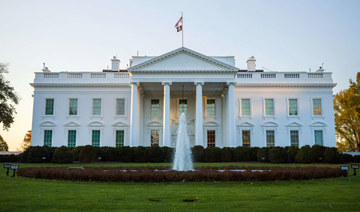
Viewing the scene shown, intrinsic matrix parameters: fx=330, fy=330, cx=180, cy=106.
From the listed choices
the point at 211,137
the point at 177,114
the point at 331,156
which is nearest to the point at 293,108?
the point at 211,137

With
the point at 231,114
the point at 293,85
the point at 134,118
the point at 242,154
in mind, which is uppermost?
the point at 293,85

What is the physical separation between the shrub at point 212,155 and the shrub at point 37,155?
13363 millimetres

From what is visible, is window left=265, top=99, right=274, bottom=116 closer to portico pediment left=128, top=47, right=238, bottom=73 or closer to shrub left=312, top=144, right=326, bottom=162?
portico pediment left=128, top=47, right=238, bottom=73

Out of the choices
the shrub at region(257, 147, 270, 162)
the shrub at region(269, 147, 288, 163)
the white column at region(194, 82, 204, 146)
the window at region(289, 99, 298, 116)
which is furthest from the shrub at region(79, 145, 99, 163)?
the window at region(289, 99, 298, 116)

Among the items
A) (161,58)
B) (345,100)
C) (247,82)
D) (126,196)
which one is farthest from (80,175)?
(345,100)

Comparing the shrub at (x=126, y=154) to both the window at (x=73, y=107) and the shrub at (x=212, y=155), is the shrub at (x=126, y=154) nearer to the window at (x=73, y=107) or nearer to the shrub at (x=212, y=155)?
the shrub at (x=212, y=155)

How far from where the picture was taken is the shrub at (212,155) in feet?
96.0

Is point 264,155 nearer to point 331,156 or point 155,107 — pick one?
point 331,156

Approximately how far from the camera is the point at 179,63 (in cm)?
3344

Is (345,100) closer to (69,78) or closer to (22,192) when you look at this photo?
(69,78)

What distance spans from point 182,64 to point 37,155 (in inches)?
625

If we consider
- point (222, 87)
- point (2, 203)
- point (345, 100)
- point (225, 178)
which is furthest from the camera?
point (345, 100)

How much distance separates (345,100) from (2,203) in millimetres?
45937

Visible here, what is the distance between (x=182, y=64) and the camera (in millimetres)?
33438
